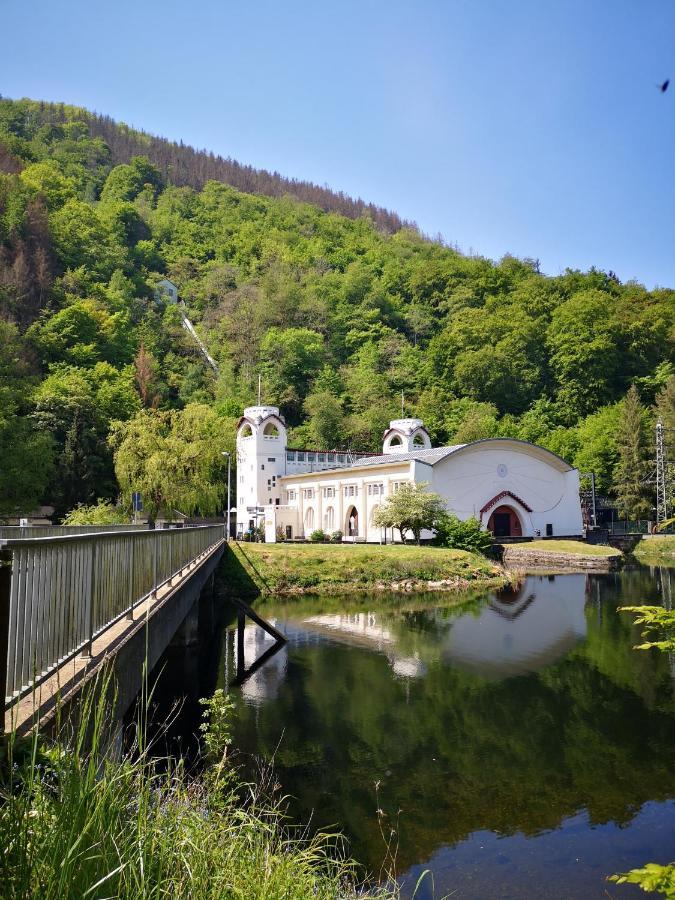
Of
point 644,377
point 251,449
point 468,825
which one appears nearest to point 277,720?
point 468,825

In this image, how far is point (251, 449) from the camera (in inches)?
2403

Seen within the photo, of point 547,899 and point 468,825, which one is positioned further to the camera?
point 468,825

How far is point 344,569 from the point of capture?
1428 inches

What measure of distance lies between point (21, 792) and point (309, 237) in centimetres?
12149

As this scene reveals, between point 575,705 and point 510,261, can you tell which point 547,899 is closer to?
point 575,705

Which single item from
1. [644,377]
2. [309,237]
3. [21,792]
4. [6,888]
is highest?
[309,237]

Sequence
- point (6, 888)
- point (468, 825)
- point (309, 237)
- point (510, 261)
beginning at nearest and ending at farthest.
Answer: point (6, 888) < point (468, 825) < point (510, 261) < point (309, 237)

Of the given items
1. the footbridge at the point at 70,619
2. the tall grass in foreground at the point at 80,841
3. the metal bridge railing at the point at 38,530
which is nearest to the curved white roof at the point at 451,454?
the metal bridge railing at the point at 38,530

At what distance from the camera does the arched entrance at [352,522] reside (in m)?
53.6

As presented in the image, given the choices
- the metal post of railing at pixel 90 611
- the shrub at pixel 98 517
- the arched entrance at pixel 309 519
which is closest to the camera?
the metal post of railing at pixel 90 611

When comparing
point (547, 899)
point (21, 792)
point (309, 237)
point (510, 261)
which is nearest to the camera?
point (21, 792)

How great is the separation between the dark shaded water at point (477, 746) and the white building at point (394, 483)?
27948 mm

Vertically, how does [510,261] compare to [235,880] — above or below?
above

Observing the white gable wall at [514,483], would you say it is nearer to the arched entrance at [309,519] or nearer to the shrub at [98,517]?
the arched entrance at [309,519]
